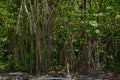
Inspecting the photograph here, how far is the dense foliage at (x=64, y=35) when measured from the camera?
5762 millimetres

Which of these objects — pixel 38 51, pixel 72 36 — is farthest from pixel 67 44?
pixel 38 51

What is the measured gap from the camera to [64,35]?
257 inches

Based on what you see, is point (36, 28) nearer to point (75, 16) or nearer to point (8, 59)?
point (75, 16)

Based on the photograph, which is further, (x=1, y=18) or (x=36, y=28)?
(x=1, y=18)

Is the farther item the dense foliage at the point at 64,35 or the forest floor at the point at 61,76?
the dense foliage at the point at 64,35

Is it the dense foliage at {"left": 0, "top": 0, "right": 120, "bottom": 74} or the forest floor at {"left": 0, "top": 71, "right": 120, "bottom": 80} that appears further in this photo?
the dense foliage at {"left": 0, "top": 0, "right": 120, "bottom": 74}

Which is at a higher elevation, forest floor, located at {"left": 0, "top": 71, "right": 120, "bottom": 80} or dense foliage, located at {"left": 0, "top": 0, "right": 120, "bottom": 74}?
dense foliage, located at {"left": 0, "top": 0, "right": 120, "bottom": 74}

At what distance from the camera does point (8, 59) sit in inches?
277

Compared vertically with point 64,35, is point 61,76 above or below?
below

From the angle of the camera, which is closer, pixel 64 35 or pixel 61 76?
pixel 61 76

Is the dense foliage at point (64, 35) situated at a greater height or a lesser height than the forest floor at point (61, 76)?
greater

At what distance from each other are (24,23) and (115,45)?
6.16ft

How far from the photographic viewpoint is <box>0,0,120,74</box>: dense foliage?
18.9ft

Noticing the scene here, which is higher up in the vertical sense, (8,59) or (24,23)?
(24,23)
